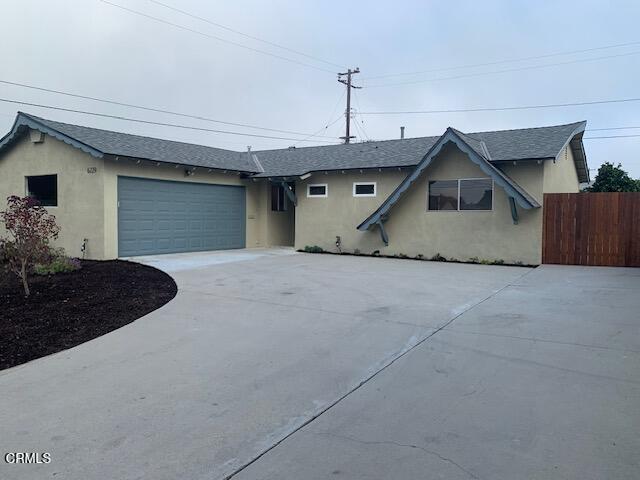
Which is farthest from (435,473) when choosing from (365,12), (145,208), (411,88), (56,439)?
(411,88)

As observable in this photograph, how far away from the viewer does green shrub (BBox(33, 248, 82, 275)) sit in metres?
10.9

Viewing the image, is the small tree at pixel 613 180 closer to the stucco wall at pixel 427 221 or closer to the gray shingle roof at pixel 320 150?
the gray shingle roof at pixel 320 150

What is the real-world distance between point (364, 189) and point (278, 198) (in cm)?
491

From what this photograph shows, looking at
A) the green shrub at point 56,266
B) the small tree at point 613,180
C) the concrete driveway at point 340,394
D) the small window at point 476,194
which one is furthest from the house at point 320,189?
the concrete driveway at point 340,394

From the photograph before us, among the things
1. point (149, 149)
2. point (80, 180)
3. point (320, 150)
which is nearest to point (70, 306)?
point (80, 180)

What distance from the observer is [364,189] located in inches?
701

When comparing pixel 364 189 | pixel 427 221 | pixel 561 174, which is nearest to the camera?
pixel 427 221

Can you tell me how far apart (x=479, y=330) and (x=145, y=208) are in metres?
12.3

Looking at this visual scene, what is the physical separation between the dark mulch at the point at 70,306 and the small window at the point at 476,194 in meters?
9.34

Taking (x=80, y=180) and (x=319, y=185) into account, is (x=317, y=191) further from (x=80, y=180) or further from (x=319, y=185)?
(x=80, y=180)

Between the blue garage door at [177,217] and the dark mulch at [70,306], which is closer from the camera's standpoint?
the dark mulch at [70,306]

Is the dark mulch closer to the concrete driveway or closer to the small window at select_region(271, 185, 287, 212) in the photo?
the concrete driveway

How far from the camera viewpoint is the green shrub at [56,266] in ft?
35.8

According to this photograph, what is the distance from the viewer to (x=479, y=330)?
6.61 meters
